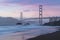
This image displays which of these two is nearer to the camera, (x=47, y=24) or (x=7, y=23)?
(x=47, y=24)

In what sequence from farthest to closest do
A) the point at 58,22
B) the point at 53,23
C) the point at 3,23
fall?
the point at 3,23
the point at 53,23
the point at 58,22

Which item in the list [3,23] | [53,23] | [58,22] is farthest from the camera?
[3,23]

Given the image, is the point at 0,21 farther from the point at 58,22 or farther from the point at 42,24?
the point at 58,22

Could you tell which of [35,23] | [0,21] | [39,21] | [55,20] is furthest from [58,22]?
[0,21]

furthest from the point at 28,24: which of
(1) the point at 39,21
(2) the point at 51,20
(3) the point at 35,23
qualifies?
(2) the point at 51,20

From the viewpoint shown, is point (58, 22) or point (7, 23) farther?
point (7, 23)

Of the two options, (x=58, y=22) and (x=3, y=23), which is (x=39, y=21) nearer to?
(x=58, y=22)

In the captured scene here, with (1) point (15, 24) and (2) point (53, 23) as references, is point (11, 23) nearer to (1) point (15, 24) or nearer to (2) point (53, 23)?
(1) point (15, 24)
